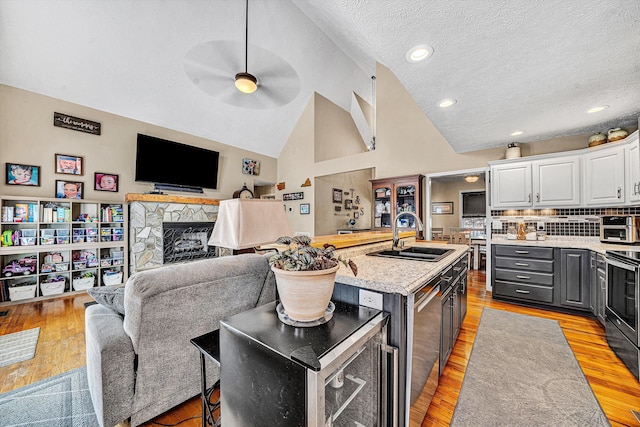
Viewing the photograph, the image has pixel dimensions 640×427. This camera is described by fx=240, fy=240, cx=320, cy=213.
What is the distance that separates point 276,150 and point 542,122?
5.35 metres

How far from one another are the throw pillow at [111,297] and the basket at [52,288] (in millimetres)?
3255

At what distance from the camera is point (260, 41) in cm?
399

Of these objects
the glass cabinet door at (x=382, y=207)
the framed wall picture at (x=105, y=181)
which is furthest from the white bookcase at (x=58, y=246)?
the glass cabinet door at (x=382, y=207)

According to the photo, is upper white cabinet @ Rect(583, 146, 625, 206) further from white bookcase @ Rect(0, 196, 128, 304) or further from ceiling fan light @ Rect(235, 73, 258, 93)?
white bookcase @ Rect(0, 196, 128, 304)

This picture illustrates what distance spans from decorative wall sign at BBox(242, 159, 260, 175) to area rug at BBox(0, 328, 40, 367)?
14.3 ft

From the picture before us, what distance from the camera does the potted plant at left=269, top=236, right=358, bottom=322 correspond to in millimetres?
914

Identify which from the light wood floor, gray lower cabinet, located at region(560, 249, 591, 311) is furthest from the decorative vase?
gray lower cabinet, located at region(560, 249, 591, 311)

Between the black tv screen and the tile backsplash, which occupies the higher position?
the black tv screen

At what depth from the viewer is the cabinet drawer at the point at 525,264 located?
301cm

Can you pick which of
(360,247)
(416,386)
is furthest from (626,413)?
(360,247)

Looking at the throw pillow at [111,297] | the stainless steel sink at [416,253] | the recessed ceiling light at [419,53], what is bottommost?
the throw pillow at [111,297]

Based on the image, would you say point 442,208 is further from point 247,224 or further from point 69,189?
point 69,189

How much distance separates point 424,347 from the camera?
131cm

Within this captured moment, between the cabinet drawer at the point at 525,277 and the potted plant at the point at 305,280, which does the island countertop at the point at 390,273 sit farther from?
the cabinet drawer at the point at 525,277
